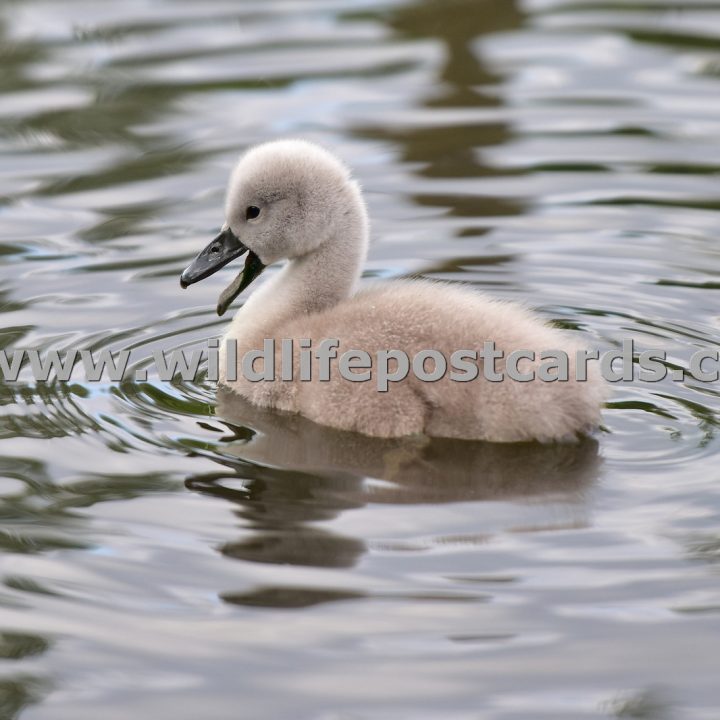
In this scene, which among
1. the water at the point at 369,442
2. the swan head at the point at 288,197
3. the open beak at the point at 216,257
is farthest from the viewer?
the open beak at the point at 216,257

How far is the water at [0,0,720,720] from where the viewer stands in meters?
3.68

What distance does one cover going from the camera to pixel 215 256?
562cm

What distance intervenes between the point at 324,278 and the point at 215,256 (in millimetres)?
450

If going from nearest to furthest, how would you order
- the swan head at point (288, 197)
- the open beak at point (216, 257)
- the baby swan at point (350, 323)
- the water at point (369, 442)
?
the water at point (369, 442) → the baby swan at point (350, 323) → the swan head at point (288, 197) → the open beak at point (216, 257)

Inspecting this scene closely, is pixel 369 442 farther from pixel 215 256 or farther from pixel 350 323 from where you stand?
pixel 215 256

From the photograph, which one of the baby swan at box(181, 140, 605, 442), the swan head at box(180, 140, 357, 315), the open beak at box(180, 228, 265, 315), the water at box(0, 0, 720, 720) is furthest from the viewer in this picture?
the open beak at box(180, 228, 265, 315)

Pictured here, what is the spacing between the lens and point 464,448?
484 cm

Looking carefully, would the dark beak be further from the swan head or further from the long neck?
the long neck

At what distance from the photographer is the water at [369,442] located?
368 centimetres

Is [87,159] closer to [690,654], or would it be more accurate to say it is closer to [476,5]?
[476,5]

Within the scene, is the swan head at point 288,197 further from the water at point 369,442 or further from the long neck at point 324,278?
the water at point 369,442

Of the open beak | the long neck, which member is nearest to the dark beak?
the open beak

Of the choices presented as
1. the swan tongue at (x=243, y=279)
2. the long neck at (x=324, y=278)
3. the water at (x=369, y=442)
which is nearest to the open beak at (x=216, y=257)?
the swan tongue at (x=243, y=279)

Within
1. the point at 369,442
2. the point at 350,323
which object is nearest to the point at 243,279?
the point at 350,323
